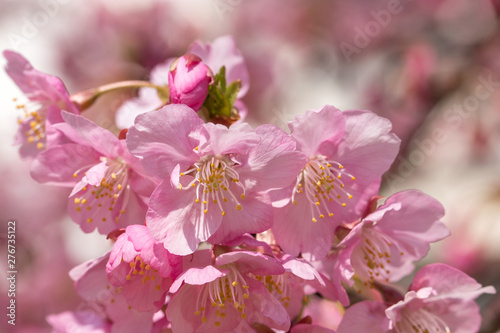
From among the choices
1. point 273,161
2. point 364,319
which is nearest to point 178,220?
point 273,161

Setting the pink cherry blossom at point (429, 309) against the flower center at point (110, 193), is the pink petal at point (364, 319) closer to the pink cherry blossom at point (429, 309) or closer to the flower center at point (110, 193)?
the pink cherry blossom at point (429, 309)

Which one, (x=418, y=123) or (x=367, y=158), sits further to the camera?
(x=418, y=123)

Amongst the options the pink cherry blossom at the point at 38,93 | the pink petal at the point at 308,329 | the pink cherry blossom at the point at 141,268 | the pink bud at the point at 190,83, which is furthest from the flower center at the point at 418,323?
the pink cherry blossom at the point at 38,93

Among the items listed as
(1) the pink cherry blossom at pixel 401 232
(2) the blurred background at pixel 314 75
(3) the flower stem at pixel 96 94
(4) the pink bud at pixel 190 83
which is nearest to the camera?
(4) the pink bud at pixel 190 83

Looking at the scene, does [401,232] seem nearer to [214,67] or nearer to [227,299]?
[227,299]

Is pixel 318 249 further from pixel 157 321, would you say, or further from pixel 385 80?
pixel 385 80

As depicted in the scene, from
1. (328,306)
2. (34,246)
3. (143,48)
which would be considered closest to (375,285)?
(328,306)

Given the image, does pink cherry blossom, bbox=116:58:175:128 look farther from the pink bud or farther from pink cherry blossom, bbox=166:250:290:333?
pink cherry blossom, bbox=166:250:290:333
